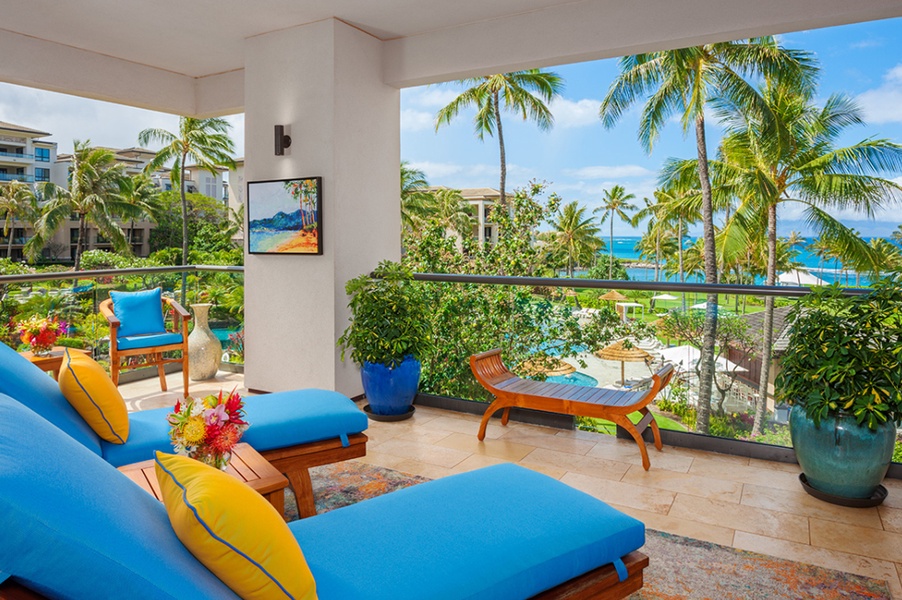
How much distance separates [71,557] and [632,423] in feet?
10.2

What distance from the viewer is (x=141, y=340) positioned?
5.02 m

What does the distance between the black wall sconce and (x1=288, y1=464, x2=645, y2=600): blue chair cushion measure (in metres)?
3.60

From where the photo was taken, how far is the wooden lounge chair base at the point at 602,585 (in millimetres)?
1646

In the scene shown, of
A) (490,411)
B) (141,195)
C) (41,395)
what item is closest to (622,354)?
(490,411)

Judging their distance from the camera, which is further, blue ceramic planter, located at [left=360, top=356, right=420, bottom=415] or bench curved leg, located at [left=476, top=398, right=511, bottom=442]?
blue ceramic planter, located at [left=360, top=356, right=420, bottom=415]

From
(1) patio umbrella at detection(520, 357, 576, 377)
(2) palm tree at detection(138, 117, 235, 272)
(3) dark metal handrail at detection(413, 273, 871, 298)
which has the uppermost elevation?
(2) palm tree at detection(138, 117, 235, 272)

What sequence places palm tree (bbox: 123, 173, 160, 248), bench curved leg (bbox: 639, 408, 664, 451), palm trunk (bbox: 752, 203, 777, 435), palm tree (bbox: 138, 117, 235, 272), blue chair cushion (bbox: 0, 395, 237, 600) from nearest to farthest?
blue chair cushion (bbox: 0, 395, 237, 600) < palm trunk (bbox: 752, 203, 777, 435) < bench curved leg (bbox: 639, 408, 664, 451) < palm tree (bbox: 138, 117, 235, 272) < palm tree (bbox: 123, 173, 160, 248)

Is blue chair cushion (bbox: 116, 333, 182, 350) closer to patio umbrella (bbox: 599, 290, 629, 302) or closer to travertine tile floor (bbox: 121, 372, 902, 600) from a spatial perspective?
travertine tile floor (bbox: 121, 372, 902, 600)

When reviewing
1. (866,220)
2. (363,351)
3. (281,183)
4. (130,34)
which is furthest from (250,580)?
(866,220)

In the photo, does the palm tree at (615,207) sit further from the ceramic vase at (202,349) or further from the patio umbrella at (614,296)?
the patio umbrella at (614,296)

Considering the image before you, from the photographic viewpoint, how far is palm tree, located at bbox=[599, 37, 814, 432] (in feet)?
51.9

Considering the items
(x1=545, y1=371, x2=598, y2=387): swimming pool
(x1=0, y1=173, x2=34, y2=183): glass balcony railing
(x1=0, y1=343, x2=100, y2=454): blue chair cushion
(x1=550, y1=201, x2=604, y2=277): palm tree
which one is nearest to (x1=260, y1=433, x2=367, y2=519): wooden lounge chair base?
(x1=0, y1=343, x2=100, y2=454): blue chair cushion

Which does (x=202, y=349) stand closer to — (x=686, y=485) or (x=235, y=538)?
(x=686, y=485)

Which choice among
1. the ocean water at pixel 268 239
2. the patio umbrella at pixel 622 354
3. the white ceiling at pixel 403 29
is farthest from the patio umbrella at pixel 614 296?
the ocean water at pixel 268 239
